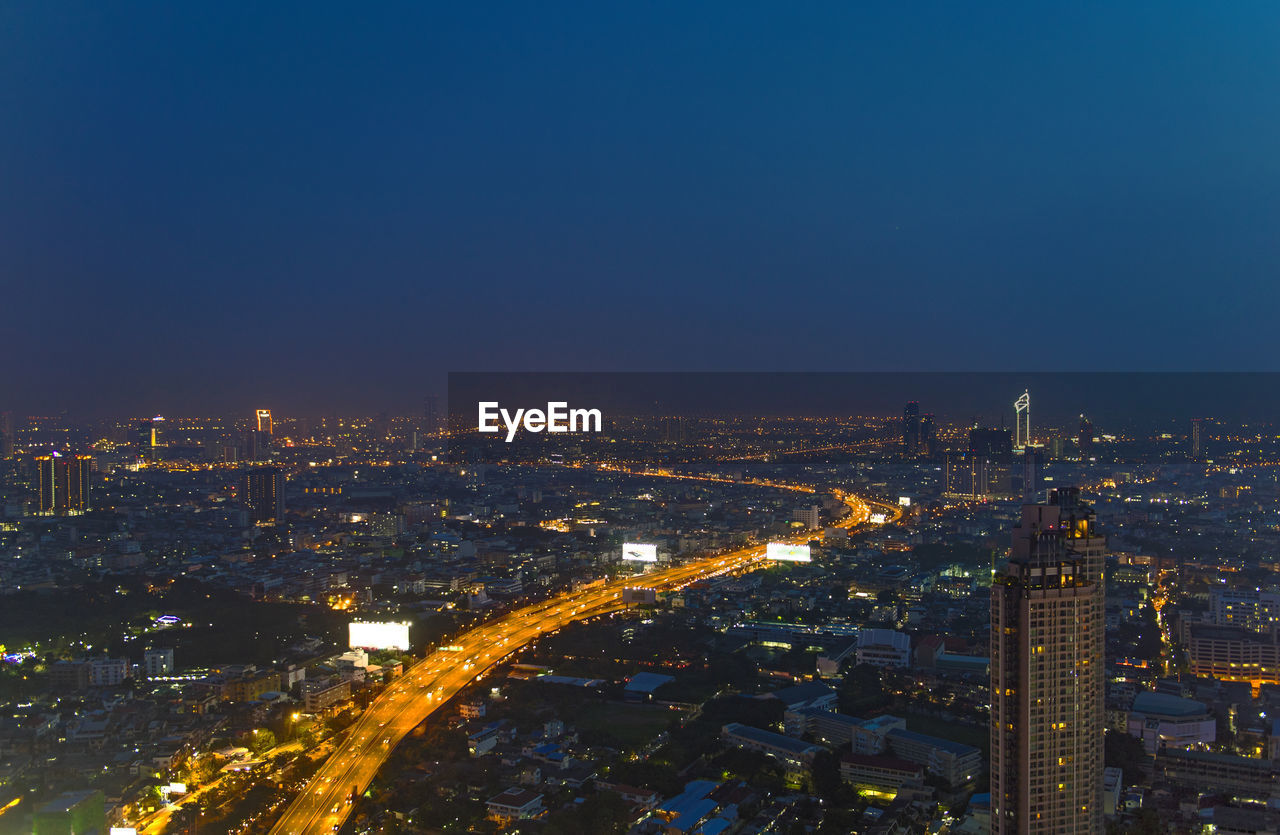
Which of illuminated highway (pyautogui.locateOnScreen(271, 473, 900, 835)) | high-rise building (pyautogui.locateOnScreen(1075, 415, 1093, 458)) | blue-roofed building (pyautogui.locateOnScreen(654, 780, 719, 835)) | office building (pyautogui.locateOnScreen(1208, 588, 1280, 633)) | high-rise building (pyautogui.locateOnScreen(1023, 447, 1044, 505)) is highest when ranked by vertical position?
high-rise building (pyautogui.locateOnScreen(1075, 415, 1093, 458))

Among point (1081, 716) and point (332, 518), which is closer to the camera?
point (1081, 716)

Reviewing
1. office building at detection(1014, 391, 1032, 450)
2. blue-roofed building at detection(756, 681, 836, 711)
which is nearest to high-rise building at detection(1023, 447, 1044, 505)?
office building at detection(1014, 391, 1032, 450)

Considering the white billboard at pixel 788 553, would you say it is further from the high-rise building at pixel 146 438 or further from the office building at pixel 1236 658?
the high-rise building at pixel 146 438

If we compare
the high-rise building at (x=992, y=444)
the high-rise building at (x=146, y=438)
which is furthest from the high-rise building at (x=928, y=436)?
the high-rise building at (x=146, y=438)

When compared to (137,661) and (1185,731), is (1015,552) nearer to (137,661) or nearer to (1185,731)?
(1185,731)

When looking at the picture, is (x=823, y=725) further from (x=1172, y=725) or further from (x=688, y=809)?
(x=1172, y=725)

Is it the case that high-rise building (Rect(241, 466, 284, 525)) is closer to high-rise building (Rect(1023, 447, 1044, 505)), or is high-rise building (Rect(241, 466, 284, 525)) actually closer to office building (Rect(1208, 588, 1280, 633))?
high-rise building (Rect(1023, 447, 1044, 505))

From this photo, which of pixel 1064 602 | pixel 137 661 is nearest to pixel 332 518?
pixel 137 661

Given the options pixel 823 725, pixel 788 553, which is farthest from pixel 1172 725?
pixel 788 553
